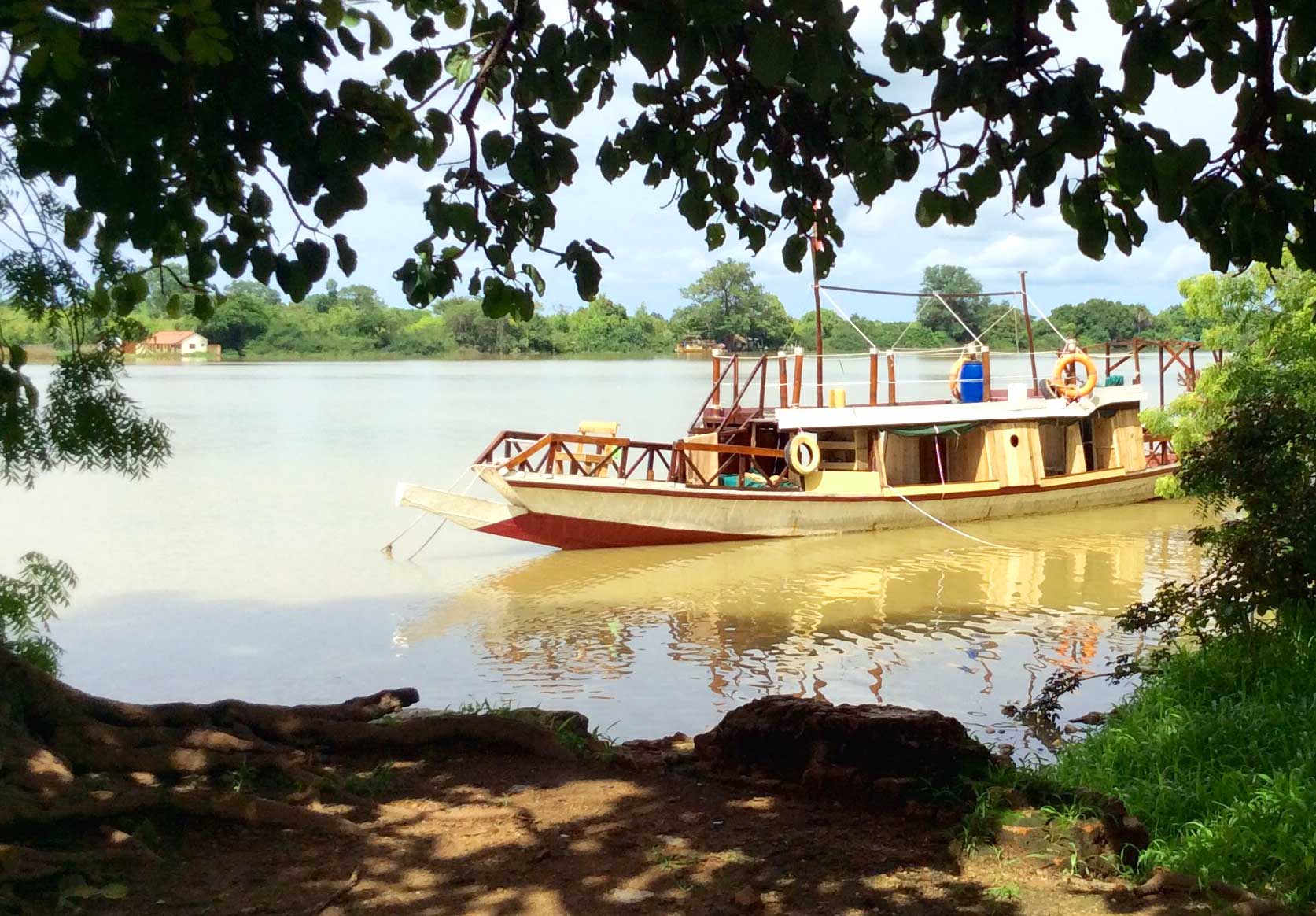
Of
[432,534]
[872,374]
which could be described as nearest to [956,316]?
[872,374]

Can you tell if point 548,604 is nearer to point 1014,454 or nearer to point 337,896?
point 1014,454

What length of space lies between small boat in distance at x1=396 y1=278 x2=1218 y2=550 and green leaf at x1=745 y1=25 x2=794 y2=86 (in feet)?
39.2

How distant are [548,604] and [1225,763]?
815cm

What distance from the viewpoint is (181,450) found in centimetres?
2484

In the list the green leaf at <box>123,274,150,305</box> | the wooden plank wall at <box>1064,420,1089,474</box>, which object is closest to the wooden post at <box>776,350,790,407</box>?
the wooden plank wall at <box>1064,420,1089,474</box>

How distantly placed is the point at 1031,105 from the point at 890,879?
2090 mm

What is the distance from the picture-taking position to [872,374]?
16.2 metres

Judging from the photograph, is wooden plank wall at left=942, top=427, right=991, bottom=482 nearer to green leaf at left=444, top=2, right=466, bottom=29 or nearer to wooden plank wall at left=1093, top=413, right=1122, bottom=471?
wooden plank wall at left=1093, top=413, right=1122, bottom=471

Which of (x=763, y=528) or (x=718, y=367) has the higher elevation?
(x=718, y=367)

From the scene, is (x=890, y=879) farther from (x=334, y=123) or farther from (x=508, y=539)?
(x=508, y=539)

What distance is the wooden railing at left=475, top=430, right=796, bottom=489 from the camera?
14875 mm

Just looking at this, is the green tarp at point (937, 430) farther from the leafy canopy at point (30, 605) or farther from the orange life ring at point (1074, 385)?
the leafy canopy at point (30, 605)

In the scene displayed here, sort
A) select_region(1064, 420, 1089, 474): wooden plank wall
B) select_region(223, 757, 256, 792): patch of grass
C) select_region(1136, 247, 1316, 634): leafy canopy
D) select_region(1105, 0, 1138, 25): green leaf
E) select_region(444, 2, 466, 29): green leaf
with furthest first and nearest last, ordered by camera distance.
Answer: select_region(1064, 420, 1089, 474): wooden plank wall < select_region(1136, 247, 1316, 634): leafy canopy < select_region(444, 2, 466, 29): green leaf < select_region(223, 757, 256, 792): patch of grass < select_region(1105, 0, 1138, 25): green leaf

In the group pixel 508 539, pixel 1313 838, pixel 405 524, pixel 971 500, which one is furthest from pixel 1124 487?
pixel 1313 838
